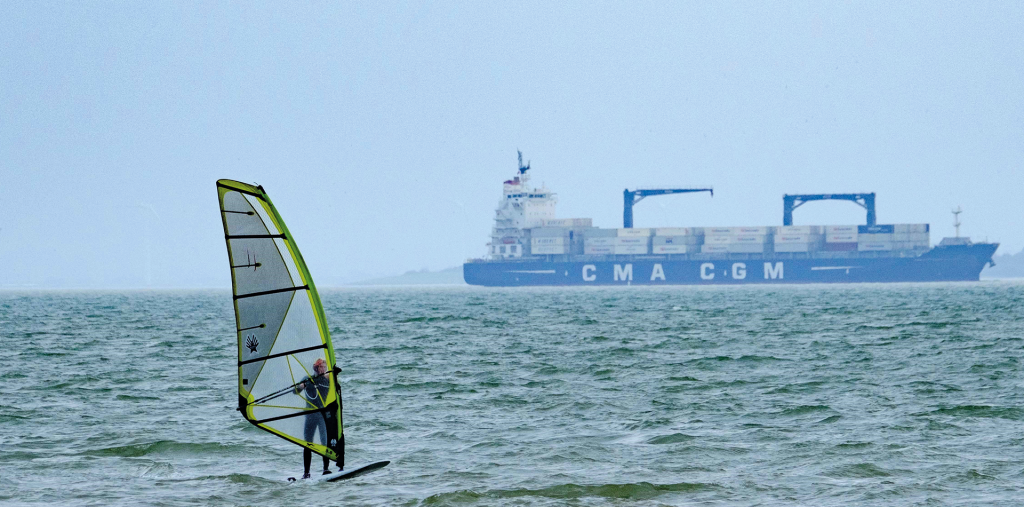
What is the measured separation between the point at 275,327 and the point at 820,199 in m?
113

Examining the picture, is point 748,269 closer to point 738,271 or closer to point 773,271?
point 738,271

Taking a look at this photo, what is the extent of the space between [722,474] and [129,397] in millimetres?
11040

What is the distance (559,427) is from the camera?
14.2m

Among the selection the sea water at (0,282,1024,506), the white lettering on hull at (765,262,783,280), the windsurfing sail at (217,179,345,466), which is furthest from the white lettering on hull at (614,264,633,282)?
the windsurfing sail at (217,179,345,466)

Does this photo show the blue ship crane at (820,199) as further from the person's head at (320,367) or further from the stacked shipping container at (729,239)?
the person's head at (320,367)

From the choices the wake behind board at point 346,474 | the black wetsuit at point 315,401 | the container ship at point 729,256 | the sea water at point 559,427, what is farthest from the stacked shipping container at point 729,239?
the black wetsuit at point 315,401

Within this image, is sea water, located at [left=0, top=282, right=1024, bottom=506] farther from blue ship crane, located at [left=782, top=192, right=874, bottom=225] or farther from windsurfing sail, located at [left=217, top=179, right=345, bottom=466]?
blue ship crane, located at [left=782, top=192, right=874, bottom=225]

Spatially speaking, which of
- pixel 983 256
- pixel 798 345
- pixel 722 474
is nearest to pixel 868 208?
pixel 983 256

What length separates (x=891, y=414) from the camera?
14.8 metres

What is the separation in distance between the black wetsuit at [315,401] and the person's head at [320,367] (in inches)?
1.9

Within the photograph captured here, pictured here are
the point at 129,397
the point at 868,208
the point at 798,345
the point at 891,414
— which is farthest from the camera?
the point at 868,208

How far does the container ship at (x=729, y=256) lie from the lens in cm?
10500

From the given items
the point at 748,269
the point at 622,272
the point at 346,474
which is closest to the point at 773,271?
the point at 748,269

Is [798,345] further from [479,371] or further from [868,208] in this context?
[868,208]
